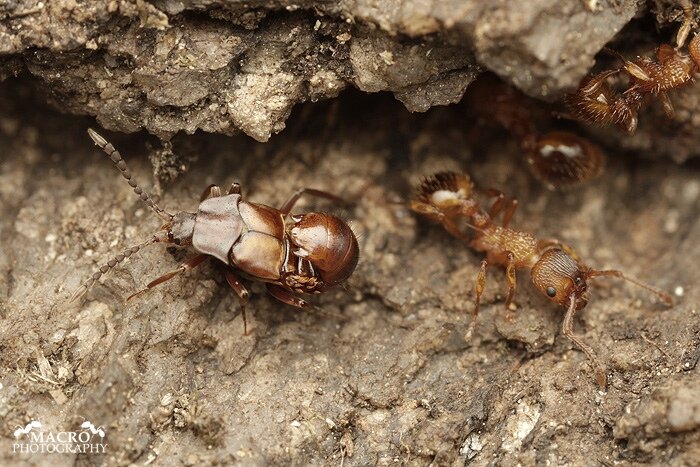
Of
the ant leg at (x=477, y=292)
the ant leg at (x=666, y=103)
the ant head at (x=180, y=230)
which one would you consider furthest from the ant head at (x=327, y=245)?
the ant leg at (x=666, y=103)

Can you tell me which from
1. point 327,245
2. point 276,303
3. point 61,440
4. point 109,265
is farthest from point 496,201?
point 61,440

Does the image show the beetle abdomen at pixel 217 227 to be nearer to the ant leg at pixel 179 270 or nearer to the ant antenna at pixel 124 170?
the ant leg at pixel 179 270

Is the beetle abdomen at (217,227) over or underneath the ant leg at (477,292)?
over

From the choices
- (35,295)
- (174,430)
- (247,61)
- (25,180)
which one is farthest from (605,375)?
(25,180)

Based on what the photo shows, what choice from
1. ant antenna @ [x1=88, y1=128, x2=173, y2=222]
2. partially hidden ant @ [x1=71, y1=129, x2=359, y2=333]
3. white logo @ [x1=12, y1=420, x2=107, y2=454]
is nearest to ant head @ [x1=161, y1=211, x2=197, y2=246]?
partially hidden ant @ [x1=71, y1=129, x2=359, y2=333]

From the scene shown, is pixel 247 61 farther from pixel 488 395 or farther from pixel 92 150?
pixel 488 395

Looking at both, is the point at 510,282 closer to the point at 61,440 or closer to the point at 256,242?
the point at 256,242

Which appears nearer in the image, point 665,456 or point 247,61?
point 665,456
